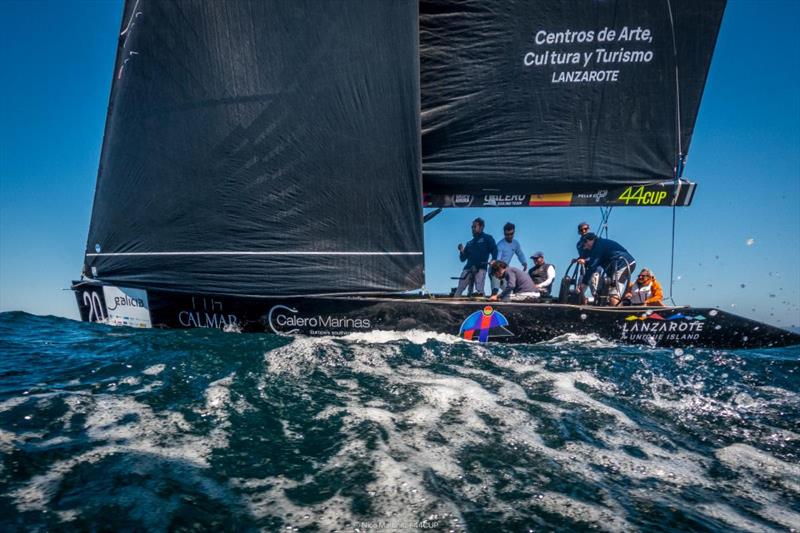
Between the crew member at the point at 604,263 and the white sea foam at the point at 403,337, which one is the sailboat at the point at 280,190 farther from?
the crew member at the point at 604,263

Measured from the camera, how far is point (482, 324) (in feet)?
19.4

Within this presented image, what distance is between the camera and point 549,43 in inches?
281

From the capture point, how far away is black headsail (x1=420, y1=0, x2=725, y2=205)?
23.5 ft

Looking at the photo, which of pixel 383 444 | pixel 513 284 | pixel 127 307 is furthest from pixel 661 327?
pixel 127 307

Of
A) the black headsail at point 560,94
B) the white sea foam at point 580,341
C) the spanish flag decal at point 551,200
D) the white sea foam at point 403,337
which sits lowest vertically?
the white sea foam at point 580,341

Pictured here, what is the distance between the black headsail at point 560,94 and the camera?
715cm

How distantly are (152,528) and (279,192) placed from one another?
5.00 meters

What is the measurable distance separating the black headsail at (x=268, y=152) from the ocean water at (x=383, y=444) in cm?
186

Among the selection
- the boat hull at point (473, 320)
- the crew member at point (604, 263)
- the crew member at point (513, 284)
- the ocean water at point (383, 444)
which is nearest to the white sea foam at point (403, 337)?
the boat hull at point (473, 320)

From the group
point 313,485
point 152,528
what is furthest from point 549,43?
point 152,528

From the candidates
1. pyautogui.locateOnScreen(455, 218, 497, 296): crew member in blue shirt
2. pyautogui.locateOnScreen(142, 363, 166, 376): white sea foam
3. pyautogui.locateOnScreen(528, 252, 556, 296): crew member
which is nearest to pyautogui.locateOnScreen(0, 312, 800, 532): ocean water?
pyautogui.locateOnScreen(142, 363, 166, 376): white sea foam

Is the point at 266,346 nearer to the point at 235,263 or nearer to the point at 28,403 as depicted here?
the point at 235,263

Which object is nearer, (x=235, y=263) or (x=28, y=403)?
(x=28, y=403)

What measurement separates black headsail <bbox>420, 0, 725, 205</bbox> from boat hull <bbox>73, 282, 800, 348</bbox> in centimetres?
245
